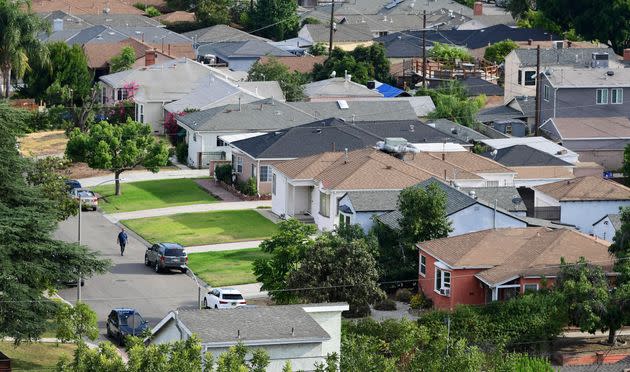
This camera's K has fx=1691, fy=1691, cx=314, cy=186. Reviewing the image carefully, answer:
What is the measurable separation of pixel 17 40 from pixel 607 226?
44.3 meters

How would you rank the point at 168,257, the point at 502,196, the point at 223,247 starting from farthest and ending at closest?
1. the point at 223,247
2. the point at 502,196
3. the point at 168,257

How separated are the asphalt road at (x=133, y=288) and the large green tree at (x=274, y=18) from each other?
68.9m

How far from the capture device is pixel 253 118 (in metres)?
87.1

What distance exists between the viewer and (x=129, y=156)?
7944 cm

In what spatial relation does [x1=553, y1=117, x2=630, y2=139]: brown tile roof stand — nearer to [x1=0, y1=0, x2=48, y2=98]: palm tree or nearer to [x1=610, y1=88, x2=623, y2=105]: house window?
[x1=610, y1=88, x2=623, y2=105]: house window

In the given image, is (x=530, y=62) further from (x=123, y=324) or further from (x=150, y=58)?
(x=123, y=324)

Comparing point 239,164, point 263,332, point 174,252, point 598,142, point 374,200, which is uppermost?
point 263,332

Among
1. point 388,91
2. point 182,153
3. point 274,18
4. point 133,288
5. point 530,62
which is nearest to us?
point 133,288

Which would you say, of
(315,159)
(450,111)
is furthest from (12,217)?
(450,111)

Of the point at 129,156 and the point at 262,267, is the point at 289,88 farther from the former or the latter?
the point at 262,267

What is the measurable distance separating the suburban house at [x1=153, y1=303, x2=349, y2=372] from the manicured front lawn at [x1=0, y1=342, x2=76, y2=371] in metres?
5.25

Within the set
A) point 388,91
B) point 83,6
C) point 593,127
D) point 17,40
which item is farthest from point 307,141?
point 83,6

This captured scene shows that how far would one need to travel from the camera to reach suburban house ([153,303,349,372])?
43.4m

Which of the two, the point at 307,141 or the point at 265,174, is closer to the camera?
the point at 265,174
